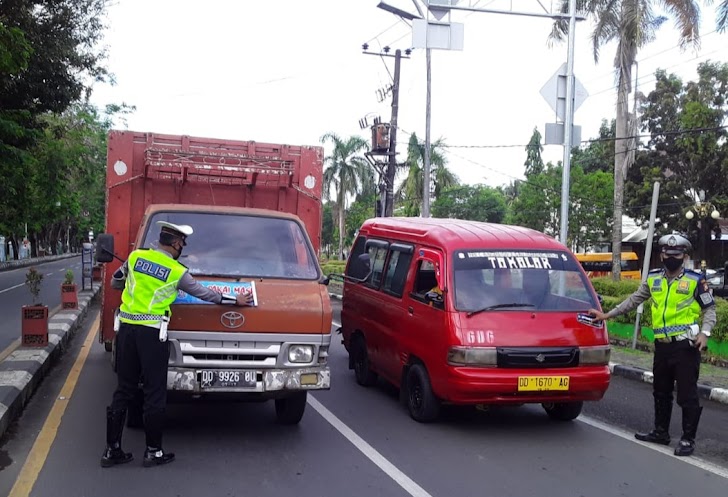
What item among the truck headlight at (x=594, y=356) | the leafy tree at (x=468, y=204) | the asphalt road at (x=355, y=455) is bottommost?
the asphalt road at (x=355, y=455)

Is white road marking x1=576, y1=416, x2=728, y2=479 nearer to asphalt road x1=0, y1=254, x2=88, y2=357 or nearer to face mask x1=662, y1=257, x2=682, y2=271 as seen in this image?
face mask x1=662, y1=257, x2=682, y2=271

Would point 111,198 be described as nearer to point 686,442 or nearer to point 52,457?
point 52,457

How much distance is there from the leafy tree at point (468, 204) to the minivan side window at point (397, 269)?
1770 inches

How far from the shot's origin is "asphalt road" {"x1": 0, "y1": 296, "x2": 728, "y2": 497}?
5238mm

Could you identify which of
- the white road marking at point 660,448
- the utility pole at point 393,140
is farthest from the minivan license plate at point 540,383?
the utility pole at point 393,140

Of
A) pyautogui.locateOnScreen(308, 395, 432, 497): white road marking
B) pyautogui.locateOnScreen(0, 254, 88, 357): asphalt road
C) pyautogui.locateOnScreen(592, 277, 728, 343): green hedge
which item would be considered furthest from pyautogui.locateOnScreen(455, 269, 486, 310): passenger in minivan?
pyautogui.locateOnScreen(0, 254, 88, 357): asphalt road

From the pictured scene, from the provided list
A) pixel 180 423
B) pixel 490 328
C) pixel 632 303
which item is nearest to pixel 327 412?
pixel 180 423

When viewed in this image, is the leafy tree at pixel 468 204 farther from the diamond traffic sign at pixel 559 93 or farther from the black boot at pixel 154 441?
the black boot at pixel 154 441

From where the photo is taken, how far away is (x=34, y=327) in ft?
34.8

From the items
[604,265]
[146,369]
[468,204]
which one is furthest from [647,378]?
[468,204]

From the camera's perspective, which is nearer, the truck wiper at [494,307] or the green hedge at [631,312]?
the truck wiper at [494,307]

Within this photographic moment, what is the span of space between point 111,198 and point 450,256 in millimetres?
4126

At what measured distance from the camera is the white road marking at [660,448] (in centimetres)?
598

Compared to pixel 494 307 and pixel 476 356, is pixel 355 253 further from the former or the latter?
pixel 476 356
